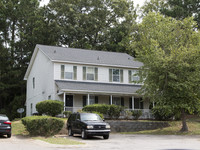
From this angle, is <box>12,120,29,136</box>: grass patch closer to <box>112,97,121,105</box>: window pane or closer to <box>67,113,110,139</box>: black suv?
<box>67,113,110,139</box>: black suv

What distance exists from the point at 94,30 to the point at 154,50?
28275 mm

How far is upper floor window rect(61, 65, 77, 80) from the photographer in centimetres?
3128

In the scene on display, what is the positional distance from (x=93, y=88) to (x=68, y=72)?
11.4ft

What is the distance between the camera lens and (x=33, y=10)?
165 feet

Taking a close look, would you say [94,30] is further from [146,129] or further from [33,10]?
[146,129]

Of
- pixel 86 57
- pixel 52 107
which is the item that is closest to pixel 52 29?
pixel 86 57

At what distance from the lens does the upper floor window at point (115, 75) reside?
3338cm

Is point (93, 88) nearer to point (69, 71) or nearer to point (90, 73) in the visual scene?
point (90, 73)

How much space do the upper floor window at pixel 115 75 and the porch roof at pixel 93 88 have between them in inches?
31.2

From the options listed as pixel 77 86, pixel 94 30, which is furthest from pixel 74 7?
pixel 77 86

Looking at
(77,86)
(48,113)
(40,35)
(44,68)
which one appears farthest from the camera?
(40,35)

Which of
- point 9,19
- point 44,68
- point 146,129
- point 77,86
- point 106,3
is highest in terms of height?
point 106,3

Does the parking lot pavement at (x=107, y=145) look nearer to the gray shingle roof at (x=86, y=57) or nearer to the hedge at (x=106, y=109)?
the hedge at (x=106, y=109)

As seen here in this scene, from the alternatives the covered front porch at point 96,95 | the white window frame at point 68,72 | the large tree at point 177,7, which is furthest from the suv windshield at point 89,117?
the large tree at point 177,7
